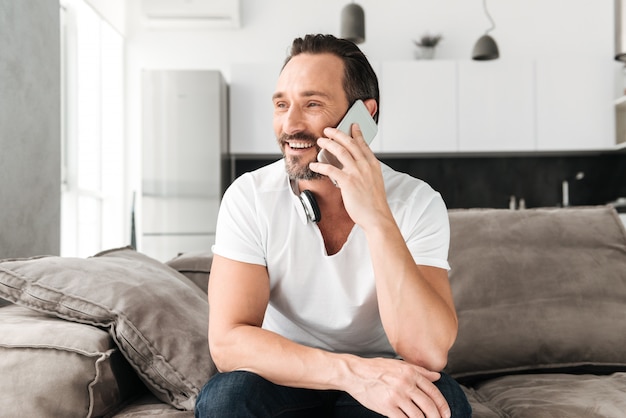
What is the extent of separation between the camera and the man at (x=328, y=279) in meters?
1.40

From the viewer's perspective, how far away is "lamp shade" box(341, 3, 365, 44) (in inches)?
183

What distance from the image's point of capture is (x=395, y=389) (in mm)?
1354

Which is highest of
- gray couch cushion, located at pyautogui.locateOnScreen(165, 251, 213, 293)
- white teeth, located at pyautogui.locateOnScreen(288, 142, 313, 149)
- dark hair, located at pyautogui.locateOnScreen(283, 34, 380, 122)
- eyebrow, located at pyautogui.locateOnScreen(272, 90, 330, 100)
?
dark hair, located at pyautogui.locateOnScreen(283, 34, 380, 122)

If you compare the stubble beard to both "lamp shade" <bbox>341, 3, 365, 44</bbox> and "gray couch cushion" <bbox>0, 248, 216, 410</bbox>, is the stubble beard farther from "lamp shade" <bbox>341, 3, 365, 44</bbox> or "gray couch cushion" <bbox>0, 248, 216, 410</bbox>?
"lamp shade" <bbox>341, 3, 365, 44</bbox>

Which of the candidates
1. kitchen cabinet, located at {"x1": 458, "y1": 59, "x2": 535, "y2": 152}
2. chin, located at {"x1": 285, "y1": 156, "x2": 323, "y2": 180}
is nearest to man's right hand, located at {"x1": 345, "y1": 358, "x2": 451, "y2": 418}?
chin, located at {"x1": 285, "y1": 156, "x2": 323, "y2": 180}

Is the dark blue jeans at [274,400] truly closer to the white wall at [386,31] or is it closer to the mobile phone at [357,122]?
the mobile phone at [357,122]

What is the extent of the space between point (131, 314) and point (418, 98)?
421 cm

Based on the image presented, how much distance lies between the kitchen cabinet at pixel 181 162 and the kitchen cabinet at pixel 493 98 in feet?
6.27

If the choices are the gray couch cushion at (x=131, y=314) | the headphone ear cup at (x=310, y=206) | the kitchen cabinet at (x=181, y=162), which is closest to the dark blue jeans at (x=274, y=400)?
the gray couch cushion at (x=131, y=314)

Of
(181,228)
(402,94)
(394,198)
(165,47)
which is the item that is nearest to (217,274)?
(394,198)

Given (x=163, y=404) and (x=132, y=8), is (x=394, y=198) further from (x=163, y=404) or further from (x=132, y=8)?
(x=132, y=8)

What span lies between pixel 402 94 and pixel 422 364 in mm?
4150

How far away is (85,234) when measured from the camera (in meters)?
5.18

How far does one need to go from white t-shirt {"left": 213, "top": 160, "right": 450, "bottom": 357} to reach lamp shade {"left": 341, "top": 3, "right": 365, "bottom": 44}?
3.16 m
